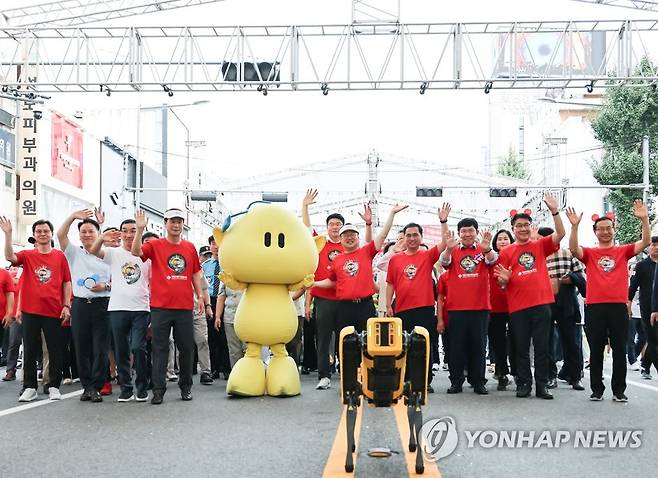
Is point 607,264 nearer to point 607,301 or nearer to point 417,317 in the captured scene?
point 607,301

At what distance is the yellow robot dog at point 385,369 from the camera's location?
573 cm

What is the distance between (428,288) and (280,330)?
1712 millimetres

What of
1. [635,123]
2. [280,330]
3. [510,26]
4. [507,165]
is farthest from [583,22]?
[507,165]

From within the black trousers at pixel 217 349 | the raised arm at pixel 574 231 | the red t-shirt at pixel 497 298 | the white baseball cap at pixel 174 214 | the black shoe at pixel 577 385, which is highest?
the white baseball cap at pixel 174 214

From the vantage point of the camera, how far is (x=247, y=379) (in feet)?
32.6

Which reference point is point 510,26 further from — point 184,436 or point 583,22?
point 184,436

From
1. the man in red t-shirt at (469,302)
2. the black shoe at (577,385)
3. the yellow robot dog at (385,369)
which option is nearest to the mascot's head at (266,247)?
the man in red t-shirt at (469,302)

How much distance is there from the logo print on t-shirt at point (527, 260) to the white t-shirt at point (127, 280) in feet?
13.2

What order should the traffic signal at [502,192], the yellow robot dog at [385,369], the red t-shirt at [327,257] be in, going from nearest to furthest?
1. the yellow robot dog at [385,369]
2. the red t-shirt at [327,257]
3. the traffic signal at [502,192]

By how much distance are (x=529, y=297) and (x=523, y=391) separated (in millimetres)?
1012

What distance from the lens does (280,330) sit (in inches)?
399

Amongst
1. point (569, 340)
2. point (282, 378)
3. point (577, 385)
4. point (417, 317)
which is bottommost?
point (577, 385)

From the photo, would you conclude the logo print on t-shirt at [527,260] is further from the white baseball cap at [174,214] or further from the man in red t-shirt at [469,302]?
the white baseball cap at [174,214]

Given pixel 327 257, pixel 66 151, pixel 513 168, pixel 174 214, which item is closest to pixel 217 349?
pixel 327 257
